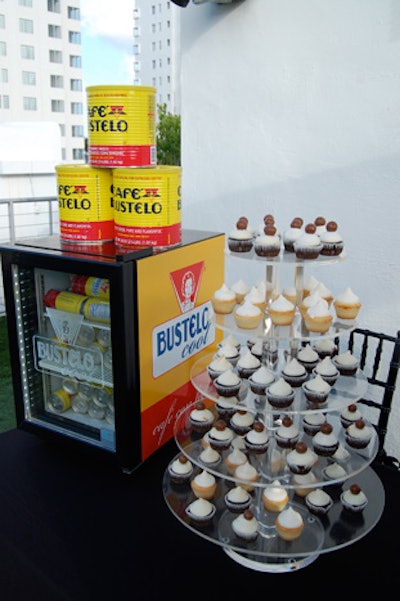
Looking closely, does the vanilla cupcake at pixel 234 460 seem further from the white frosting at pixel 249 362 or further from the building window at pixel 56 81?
the building window at pixel 56 81

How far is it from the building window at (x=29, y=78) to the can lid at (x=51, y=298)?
28.1 m

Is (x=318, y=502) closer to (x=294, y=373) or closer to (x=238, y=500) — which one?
(x=238, y=500)

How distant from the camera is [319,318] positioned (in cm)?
105

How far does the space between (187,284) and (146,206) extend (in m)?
0.27

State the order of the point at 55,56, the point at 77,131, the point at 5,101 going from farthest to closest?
1. the point at 77,131
2. the point at 55,56
3. the point at 5,101

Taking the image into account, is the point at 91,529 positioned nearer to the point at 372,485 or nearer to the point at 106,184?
the point at 372,485

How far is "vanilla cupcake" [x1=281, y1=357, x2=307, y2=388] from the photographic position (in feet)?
3.79

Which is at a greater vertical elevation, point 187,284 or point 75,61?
point 75,61

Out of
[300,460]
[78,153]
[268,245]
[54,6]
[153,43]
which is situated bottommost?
[300,460]

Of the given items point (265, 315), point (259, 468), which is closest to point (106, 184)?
point (265, 315)

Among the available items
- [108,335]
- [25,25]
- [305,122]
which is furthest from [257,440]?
Result: [25,25]

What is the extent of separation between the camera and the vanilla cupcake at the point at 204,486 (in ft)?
3.68

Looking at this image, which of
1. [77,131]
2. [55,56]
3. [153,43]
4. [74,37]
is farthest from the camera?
[153,43]

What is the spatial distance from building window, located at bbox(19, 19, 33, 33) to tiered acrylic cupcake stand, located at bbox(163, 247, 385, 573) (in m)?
29.9
